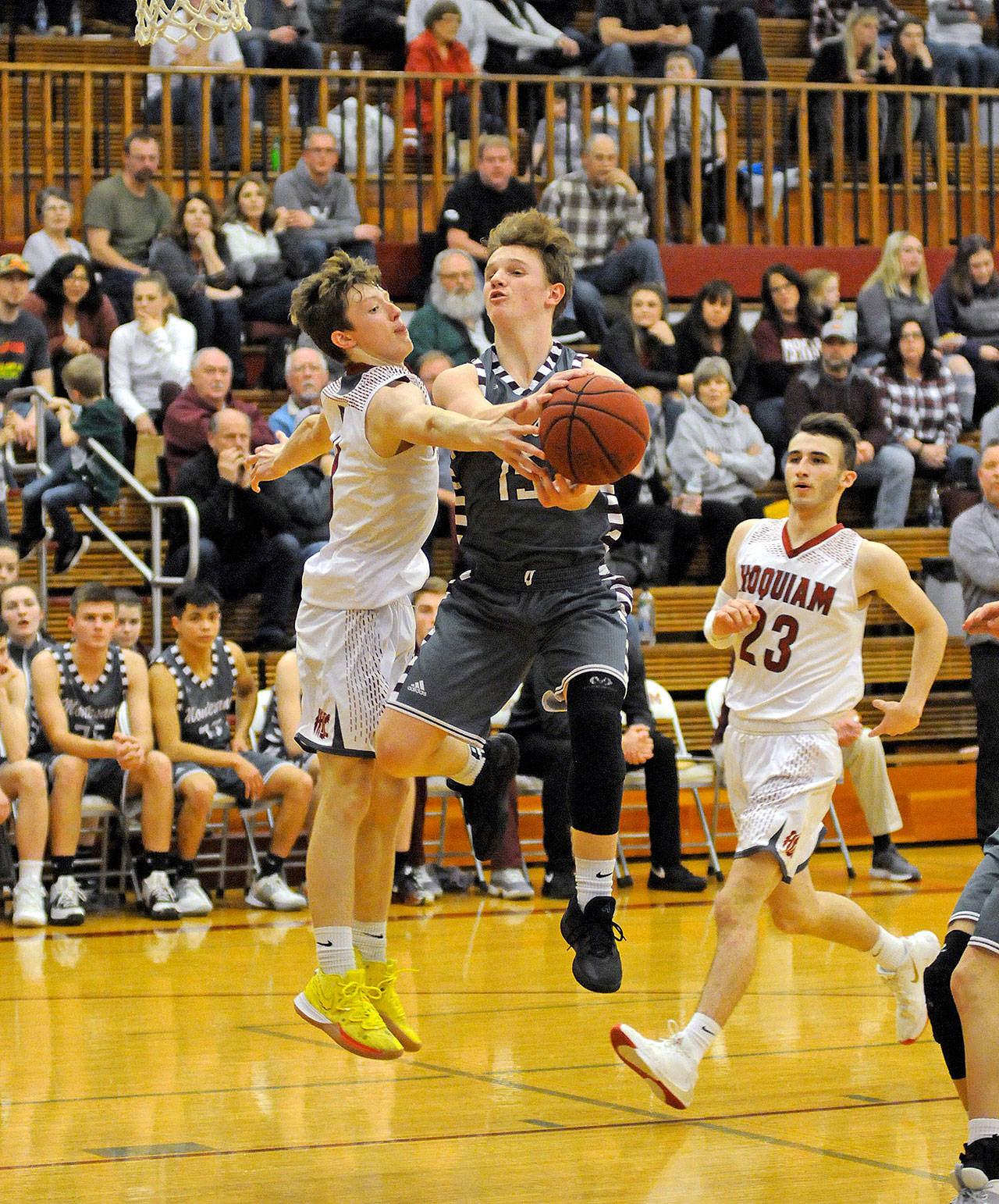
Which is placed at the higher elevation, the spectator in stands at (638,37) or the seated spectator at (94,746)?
the spectator in stands at (638,37)

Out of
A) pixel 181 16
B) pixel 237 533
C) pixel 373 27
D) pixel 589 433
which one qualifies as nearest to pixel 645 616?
pixel 237 533

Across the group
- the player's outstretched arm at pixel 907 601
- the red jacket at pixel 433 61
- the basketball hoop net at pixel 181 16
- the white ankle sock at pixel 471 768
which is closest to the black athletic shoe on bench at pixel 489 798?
the white ankle sock at pixel 471 768

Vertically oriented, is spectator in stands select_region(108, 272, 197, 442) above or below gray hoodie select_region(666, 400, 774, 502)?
above

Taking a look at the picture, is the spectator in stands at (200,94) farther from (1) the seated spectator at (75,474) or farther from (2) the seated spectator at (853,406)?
(2) the seated spectator at (853,406)

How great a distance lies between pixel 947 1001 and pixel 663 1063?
2.79ft

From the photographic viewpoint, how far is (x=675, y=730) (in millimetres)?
9305

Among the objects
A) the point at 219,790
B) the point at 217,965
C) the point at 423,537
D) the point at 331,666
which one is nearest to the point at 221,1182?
the point at 331,666

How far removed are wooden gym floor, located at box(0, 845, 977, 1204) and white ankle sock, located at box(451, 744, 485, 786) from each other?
84 centimetres

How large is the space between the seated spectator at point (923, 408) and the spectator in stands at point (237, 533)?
3.94 meters

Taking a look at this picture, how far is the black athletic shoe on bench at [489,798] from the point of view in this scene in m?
5.00

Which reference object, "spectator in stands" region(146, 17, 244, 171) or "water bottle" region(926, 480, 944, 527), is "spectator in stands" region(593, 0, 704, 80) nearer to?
"spectator in stands" region(146, 17, 244, 171)

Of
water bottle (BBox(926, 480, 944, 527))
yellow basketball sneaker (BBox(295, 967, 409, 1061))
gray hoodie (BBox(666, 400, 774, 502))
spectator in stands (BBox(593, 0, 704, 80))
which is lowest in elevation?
yellow basketball sneaker (BBox(295, 967, 409, 1061))

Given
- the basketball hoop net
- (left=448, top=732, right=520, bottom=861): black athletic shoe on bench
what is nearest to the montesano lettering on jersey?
(left=448, top=732, right=520, bottom=861): black athletic shoe on bench

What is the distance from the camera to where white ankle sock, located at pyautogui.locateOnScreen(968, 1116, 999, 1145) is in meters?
3.62
